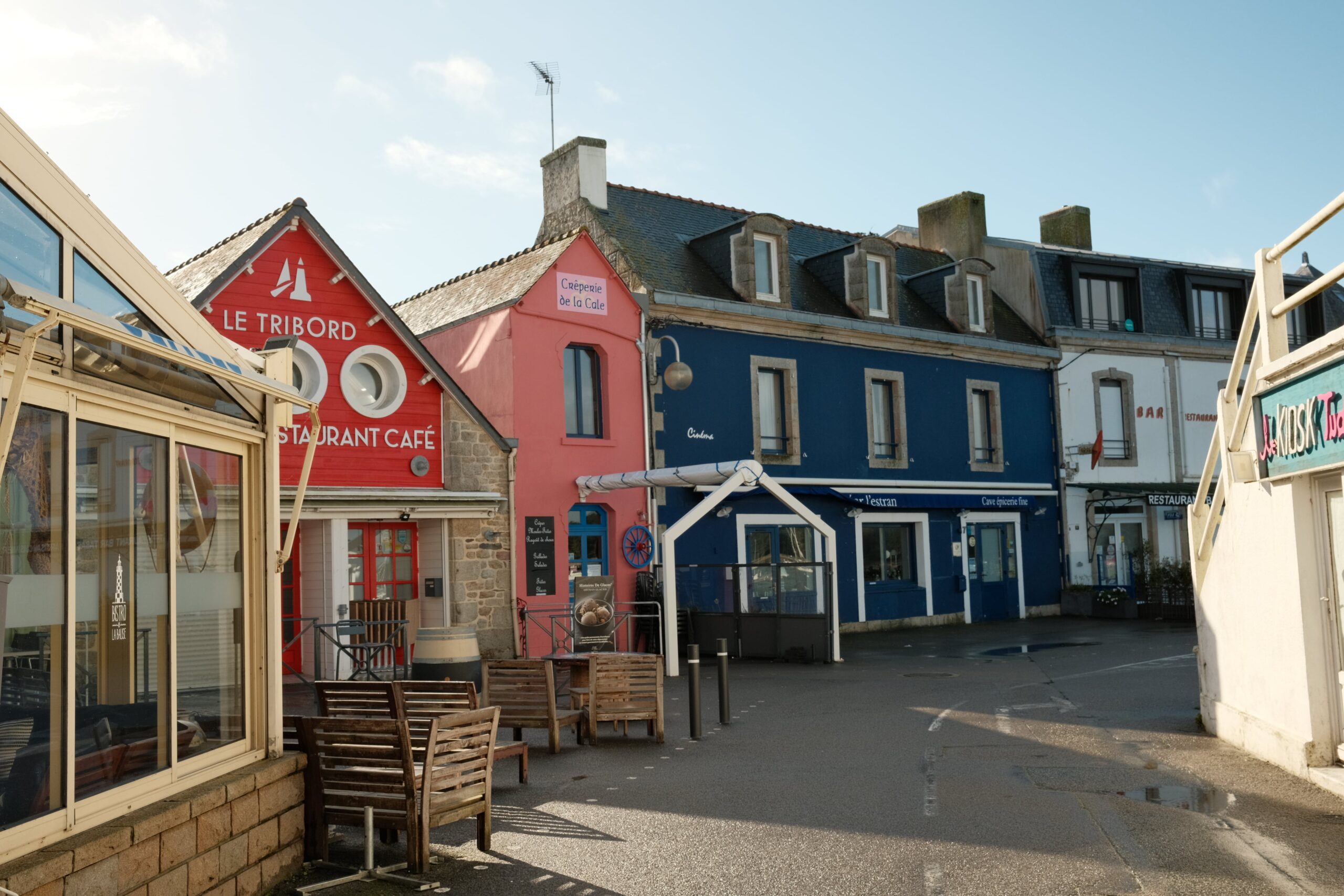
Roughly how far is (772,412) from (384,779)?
16031 millimetres

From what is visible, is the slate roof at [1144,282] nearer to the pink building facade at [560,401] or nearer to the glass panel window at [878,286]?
the glass panel window at [878,286]

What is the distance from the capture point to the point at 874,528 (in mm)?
23156

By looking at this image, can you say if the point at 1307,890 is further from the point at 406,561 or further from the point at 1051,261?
the point at 1051,261

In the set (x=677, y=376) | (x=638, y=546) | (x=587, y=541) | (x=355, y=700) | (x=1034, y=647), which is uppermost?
(x=677, y=376)

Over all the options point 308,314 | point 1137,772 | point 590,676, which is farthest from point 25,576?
point 308,314

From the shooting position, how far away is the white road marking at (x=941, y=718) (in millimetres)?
10844

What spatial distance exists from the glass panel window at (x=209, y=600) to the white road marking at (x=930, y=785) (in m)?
4.09

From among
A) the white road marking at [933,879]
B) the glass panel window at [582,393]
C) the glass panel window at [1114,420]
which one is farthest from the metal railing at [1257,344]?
the glass panel window at [1114,420]

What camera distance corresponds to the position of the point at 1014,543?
25672 millimetres

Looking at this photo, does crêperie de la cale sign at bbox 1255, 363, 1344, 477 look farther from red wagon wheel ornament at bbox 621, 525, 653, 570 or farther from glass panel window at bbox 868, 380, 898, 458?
glass panel window at bbox 868, 380, 898, 458

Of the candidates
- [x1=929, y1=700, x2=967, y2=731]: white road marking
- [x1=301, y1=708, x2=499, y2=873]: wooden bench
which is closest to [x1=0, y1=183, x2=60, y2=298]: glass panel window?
[x1=301, y1=708, x2=499, y2=873]: wooden bench

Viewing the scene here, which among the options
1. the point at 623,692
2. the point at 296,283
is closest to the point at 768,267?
the point at 296,283

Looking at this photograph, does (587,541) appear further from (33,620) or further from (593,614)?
(33,620)

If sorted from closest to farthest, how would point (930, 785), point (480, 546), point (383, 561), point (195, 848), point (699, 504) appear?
point (195, 848)
point (930, 785)
point (383, 561)
point (699, 504)
point (480, 546)
